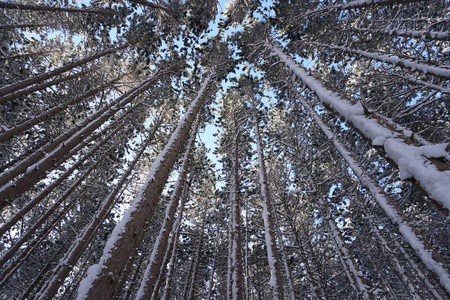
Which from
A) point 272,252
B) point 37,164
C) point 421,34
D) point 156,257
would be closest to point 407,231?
point 272,252

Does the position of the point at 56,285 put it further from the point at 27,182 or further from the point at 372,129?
the point at 372,129

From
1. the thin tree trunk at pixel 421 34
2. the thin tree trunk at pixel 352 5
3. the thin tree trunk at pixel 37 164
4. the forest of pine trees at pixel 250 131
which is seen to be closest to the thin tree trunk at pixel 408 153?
the forest of pine trees at pixel 250 131

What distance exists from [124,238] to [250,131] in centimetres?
1081

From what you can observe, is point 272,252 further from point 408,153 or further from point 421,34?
point 421,34

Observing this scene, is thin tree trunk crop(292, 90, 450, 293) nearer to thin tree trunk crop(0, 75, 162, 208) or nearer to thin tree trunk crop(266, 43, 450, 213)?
thin tree trunk crop(266, 43, 450, 213)

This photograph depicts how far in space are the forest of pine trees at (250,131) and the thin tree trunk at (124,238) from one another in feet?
0.08

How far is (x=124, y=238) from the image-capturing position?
326cm

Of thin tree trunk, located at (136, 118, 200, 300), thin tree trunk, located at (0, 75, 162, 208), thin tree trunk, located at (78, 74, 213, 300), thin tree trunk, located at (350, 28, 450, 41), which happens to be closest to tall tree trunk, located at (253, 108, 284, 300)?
thin tree trunk, located at (136, 118, 200, 300)

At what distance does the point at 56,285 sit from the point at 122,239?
6447 mm

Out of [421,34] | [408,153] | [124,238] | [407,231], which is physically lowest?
[124,238]

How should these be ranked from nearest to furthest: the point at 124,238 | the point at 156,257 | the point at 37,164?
1. the point at 124,238
2. the point at 37,164
3. the point at 156,257

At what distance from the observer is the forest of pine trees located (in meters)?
4.31

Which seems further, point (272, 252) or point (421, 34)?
point (272, 252)

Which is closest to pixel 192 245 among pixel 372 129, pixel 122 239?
pixel 122 239
